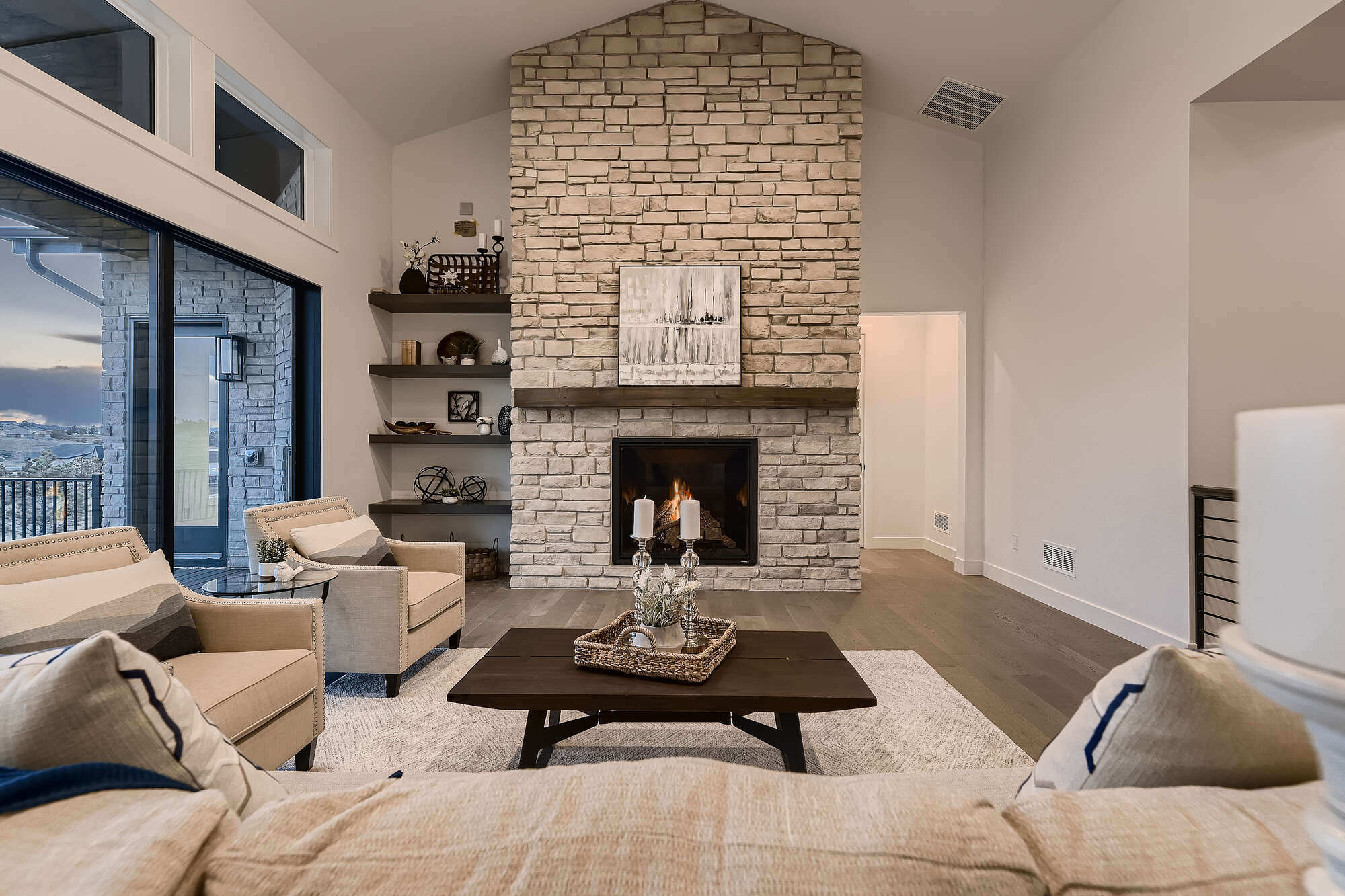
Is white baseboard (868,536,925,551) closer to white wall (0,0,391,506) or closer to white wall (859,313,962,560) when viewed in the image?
A: white wall (859,313,962,560)

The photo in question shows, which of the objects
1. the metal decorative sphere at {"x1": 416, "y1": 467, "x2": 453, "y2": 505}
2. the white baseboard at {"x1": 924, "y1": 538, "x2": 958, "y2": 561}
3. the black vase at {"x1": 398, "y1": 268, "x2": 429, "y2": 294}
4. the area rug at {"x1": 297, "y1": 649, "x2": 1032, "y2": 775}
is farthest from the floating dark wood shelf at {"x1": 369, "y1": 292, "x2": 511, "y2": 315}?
the white baseboard at {"x1": 924, "y1": 538, "x2": 958, "y2": 561}

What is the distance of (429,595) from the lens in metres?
3.00

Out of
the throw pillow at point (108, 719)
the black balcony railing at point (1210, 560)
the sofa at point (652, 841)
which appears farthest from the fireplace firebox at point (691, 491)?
the sofa at point (652, 841)

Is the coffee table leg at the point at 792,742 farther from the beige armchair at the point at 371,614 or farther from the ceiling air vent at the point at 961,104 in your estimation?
the ceiling air vent at the point at 961,104

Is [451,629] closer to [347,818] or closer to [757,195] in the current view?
[347,818]

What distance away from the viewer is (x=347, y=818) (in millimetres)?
542

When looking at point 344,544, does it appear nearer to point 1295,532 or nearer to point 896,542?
point 1295,532

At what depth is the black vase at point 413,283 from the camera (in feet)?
16.7

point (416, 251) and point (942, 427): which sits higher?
point (416, 251)

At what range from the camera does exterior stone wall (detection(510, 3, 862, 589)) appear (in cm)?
459

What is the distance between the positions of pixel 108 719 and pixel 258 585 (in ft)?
6.60

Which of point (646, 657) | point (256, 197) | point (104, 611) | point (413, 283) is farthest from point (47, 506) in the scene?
point (413, 283)

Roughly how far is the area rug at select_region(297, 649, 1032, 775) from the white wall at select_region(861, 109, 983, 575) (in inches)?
119

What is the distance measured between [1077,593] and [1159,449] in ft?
3.56
